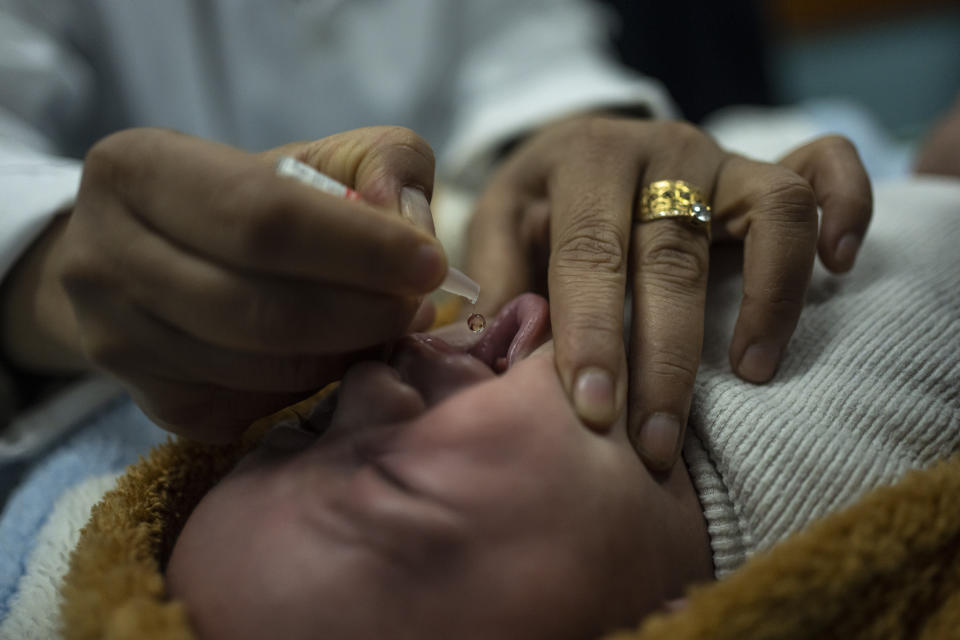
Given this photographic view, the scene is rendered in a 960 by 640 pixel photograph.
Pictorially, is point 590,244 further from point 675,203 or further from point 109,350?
point 109,350

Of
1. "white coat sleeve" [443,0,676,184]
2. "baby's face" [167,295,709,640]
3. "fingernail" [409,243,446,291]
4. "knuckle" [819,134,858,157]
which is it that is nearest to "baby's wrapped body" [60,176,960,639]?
"baby's face" [167,295,709,640]

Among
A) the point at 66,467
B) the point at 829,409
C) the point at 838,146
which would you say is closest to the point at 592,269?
the point at 829,409

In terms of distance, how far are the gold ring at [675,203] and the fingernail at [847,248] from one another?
15 cm

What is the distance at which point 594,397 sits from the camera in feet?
1.79

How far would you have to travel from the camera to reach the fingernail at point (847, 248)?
2.36ft

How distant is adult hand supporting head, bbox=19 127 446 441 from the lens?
0.43 m

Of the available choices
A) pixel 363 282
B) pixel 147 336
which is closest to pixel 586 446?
pixel 363 282

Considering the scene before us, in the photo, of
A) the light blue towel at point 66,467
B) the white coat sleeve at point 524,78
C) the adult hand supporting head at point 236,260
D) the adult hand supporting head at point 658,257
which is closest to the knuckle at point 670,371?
the adult hand supporting head at point 658,257

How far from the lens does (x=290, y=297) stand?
0.46m

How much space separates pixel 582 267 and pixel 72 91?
1.02 m

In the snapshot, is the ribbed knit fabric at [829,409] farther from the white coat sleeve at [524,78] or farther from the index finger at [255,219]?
the white coat sleeve at [524,78]

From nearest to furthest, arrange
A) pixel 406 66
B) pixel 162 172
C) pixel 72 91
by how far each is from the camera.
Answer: pixel 162 172 < pixel 72 91 < pixel 406 66

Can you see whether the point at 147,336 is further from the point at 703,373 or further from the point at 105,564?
the point at 703,373

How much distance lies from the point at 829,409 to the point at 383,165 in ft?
1.58
